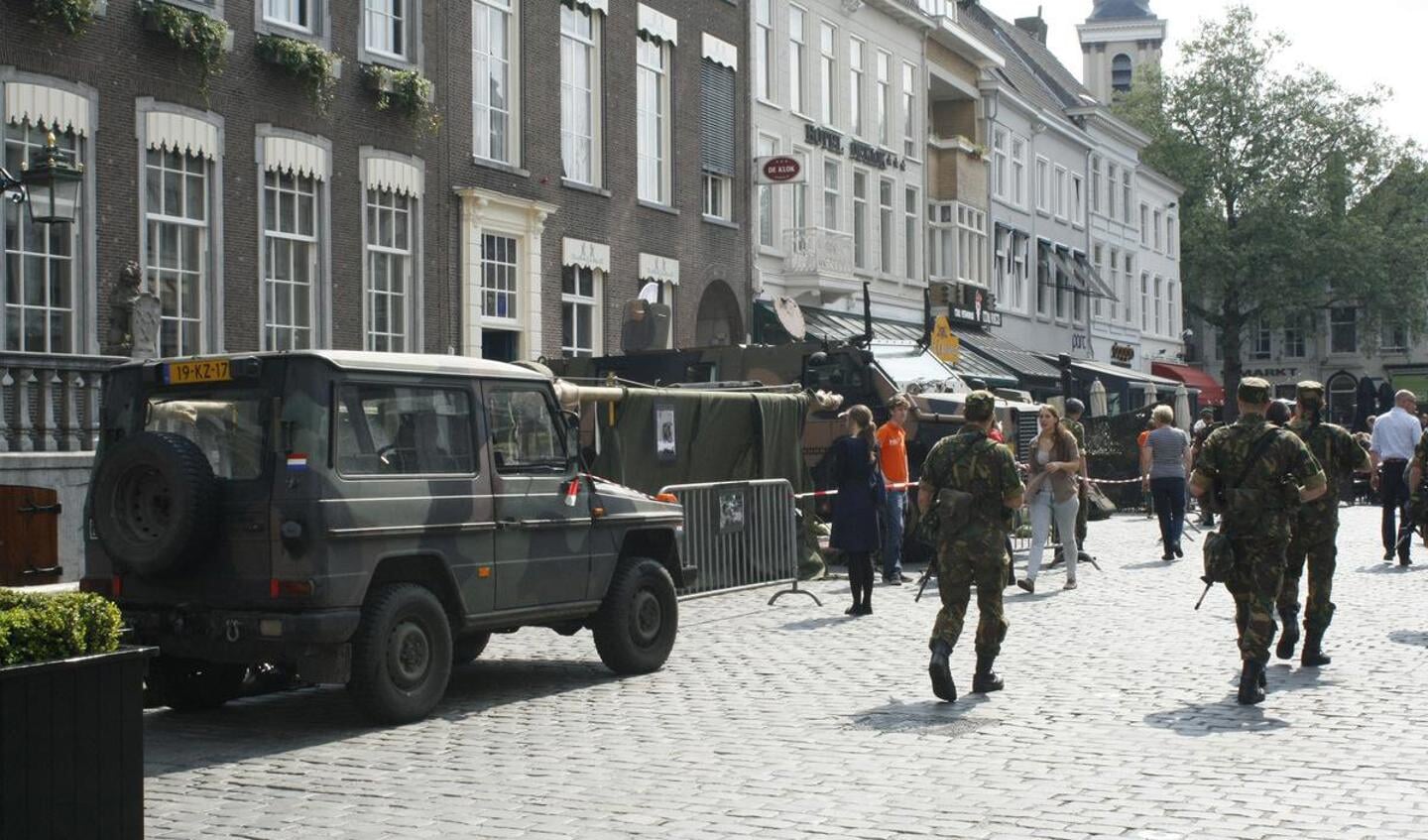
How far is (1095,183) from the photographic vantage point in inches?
2303

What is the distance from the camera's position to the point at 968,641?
512 inches

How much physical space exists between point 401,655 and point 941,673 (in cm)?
288

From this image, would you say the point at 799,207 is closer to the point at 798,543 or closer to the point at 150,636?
the point at 798,543

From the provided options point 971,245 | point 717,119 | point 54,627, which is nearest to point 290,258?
point 717,119

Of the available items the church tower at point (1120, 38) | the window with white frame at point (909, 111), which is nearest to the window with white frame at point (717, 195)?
the window with white frame at point (909, 111)

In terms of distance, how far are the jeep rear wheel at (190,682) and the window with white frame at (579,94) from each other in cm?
1683

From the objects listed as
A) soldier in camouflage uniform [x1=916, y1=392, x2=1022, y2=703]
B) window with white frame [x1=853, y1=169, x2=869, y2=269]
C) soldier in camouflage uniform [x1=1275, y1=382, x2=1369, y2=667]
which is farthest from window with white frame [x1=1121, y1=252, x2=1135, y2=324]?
soldier in camouflage uniform [x1=916, y1=392, x2=1022, y2=703]

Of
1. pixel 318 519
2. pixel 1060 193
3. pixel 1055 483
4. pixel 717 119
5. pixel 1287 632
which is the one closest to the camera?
pixel 318 519

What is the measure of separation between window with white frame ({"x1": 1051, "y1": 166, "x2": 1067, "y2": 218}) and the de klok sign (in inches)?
885

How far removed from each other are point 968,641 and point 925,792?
5.47 meters

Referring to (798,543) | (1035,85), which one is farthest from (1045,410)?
(1035,85)

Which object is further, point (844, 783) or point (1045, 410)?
point (1045, 410)

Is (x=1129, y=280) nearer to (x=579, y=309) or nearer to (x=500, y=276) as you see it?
(x=579, y=309)

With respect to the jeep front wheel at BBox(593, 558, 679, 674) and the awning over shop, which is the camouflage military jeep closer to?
the jeep front wheel at BBox(593, 558, 679, 674)
